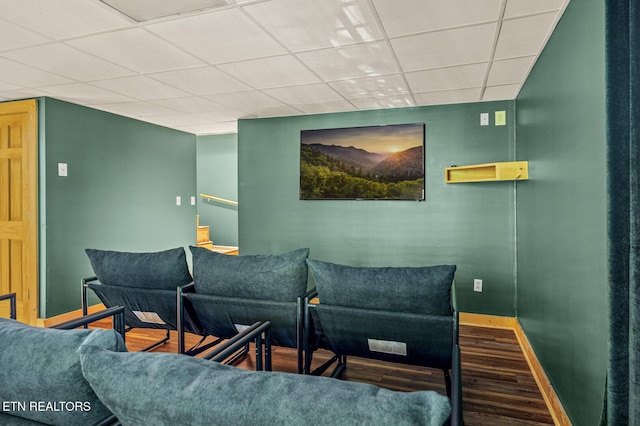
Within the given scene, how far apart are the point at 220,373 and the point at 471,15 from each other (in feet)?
7.29

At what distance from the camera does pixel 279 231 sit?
4668 mm

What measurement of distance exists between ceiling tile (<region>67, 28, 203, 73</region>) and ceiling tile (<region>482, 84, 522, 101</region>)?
258 cm

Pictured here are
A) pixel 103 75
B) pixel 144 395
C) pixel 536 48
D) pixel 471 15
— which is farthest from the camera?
pixel 103 75

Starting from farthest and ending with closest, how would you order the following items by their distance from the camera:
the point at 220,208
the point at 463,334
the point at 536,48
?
1. the point at 220,208
2. the point at 463,334
3. the point at 536,48

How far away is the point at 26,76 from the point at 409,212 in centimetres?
376

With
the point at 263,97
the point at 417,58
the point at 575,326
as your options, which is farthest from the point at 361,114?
the point at 575,326

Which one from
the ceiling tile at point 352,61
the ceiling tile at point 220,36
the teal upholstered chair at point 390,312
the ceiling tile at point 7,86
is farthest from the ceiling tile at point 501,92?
the ceiling tile at point 7,86

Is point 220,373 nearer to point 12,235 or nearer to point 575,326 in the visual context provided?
point 575,326

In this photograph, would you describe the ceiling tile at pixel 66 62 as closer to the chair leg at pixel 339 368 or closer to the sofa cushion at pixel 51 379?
the sofa cushion at pixel 51 379

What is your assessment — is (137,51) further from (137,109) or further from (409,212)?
(409,212)

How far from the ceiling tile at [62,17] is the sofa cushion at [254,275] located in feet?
4.82

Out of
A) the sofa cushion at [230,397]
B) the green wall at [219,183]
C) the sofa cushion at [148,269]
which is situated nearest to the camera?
the sofa cushion at [230,397]

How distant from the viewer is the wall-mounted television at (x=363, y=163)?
13.4ft

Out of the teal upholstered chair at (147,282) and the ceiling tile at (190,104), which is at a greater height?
the ceiling tile at (190,104)
